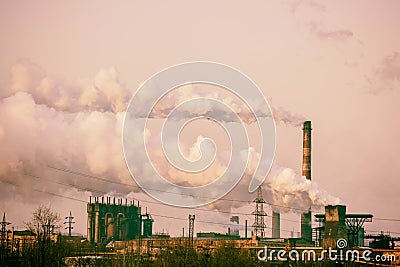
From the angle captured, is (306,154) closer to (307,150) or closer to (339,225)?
(307,150)

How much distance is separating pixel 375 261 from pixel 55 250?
1737 cm

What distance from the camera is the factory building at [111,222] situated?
69750 mm

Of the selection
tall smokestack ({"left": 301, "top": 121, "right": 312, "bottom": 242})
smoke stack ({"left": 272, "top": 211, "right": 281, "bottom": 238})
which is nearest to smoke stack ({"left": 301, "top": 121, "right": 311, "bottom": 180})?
tall smokestack ({"left": 301, "top": 121, "right": 312, "bottom": 242})

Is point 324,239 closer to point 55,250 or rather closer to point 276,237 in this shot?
point 276,237

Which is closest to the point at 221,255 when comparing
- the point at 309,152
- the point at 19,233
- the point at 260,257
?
the point at 260,257

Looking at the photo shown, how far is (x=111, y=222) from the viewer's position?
2785 inches

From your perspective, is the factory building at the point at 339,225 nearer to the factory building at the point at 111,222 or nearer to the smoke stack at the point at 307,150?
the smoke stack at the point at 307,150

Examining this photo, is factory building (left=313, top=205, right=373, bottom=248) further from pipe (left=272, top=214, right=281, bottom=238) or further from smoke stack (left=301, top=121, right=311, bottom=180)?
pipe (left=272, top=214, right=281, bottom=238)

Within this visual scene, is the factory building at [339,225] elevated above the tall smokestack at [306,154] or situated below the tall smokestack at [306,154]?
below

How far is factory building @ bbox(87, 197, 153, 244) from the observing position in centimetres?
6975

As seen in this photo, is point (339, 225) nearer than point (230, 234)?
Yes

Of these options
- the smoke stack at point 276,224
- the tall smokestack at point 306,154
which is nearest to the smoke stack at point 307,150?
the tall smokestack at point 306,154

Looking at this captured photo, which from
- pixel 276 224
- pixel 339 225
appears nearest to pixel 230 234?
pixel 276 224

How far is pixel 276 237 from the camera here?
6962 cm
